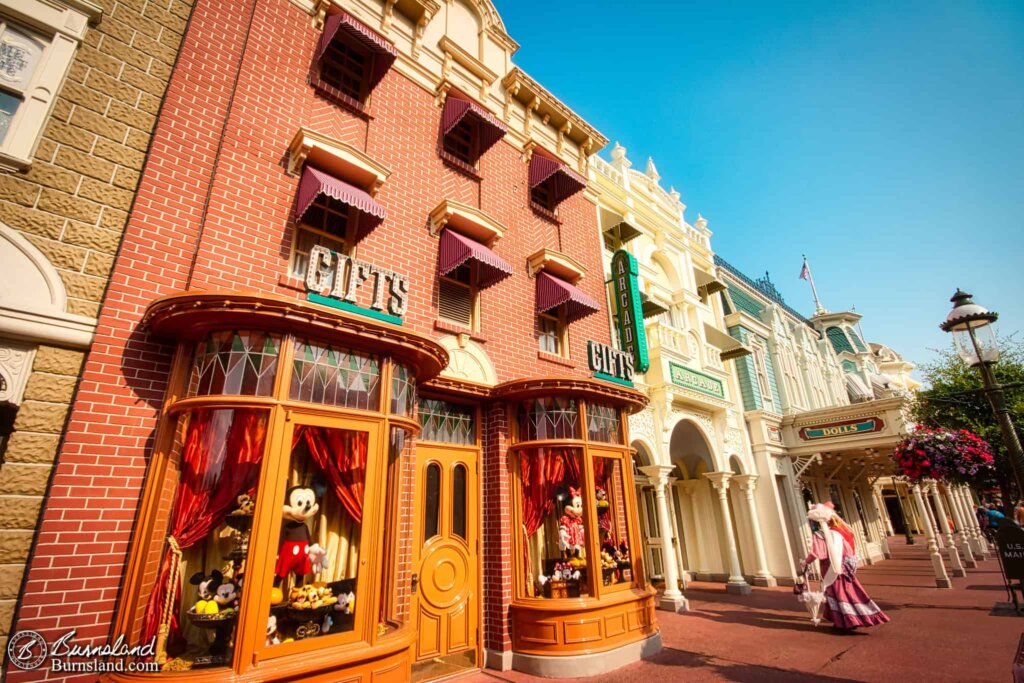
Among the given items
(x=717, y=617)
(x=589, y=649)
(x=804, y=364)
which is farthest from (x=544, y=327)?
(x=804, y=364)

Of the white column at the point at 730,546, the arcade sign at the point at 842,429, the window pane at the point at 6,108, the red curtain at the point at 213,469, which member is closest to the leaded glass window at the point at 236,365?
the red curtain at the point at 213,469

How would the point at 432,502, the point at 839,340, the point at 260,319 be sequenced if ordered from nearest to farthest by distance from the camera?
the point at 260,319, the point at 432,502, the point at 839,340

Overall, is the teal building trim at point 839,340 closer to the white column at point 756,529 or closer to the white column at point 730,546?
the white column at point 756,529

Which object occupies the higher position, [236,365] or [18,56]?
[18,56]

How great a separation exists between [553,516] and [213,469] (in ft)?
16.8

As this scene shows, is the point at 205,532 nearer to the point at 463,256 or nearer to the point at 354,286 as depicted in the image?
the point at 354,286

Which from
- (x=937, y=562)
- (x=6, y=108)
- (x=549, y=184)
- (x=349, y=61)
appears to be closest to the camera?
(x=6, y=108)

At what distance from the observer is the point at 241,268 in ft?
19.1

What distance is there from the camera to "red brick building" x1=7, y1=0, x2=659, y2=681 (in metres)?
4.31

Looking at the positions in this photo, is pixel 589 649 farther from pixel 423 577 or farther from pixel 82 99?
pixel 82 99

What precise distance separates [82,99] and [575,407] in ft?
24.5

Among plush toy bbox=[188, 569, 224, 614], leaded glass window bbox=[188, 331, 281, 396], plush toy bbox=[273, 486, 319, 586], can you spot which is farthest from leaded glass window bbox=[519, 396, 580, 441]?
plush toy bbox=[188, 569, 224, 614]

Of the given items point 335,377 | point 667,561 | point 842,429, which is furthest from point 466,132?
point 842,429

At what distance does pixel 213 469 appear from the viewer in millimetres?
4508
